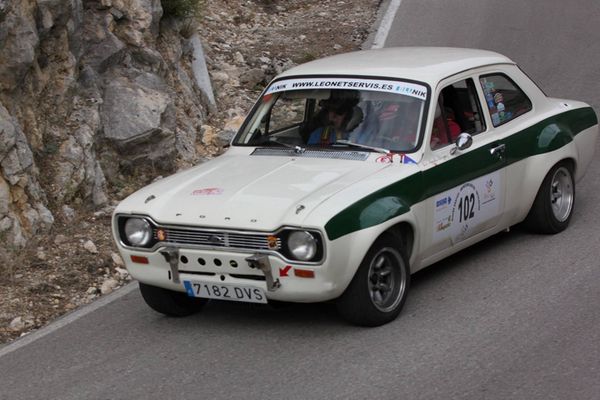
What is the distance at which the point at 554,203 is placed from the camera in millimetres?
8688

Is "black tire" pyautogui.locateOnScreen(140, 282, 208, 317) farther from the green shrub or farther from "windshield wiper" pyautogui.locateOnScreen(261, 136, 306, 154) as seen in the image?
the green shrub

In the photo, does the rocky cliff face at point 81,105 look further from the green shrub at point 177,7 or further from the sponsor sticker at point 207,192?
the sponsor sticker at point 207,192

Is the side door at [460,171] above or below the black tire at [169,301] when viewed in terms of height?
above

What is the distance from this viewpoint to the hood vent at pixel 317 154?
7.39 metres

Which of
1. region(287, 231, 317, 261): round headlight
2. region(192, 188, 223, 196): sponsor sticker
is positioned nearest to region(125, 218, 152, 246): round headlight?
region(192, 188, 223, 196): sponsor sticker

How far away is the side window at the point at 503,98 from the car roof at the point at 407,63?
0.15 meters

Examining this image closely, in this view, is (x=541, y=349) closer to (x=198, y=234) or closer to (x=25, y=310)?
(x=198, y=234)

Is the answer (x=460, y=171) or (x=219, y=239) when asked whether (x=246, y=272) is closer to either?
(x=219, y=239)

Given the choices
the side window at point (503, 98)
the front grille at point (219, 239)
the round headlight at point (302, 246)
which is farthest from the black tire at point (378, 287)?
the side window at point (503, 98)

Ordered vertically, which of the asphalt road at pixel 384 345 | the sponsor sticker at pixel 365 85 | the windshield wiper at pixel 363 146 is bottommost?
the asphalt road at pixel 384 345

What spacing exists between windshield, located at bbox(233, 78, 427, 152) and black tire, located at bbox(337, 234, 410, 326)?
86cm

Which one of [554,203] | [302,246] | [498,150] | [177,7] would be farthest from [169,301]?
[177,7]

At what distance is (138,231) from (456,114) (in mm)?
2513

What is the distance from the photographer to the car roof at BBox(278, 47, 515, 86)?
781cm
